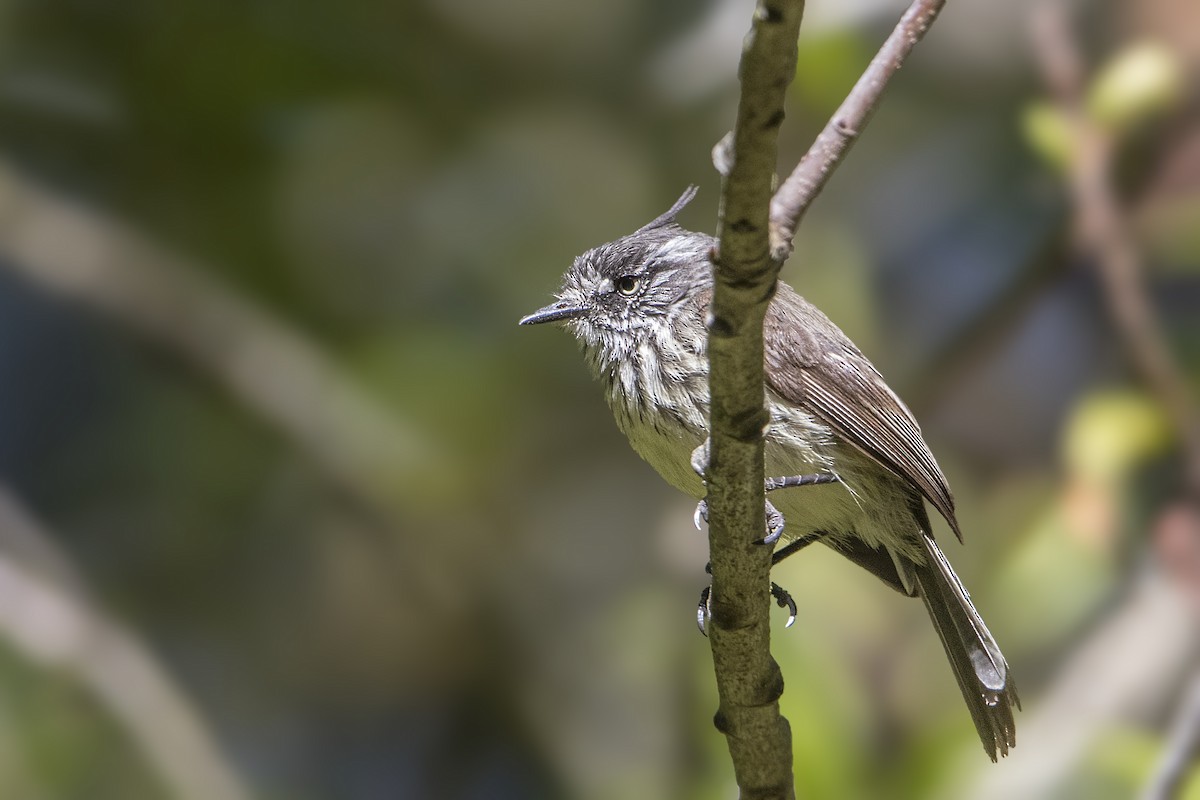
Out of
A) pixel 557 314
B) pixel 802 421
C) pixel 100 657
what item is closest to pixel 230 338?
pixel 100 657

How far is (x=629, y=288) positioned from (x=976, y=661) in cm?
124

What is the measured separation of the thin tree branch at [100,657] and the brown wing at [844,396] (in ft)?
9.79

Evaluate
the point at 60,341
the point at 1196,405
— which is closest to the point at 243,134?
the point at 60,341

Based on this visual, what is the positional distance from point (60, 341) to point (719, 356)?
374 centimetres

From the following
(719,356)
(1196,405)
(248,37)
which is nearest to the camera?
(719,356)

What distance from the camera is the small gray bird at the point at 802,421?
260 cm

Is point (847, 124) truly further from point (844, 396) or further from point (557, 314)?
point (557, 314)

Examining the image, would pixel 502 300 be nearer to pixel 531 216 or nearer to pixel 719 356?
pixel 531 216

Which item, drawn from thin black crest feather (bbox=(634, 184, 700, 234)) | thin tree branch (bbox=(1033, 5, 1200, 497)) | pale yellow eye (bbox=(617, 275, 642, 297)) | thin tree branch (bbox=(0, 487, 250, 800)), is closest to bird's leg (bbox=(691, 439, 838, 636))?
pale yellow eye (bbox=(617, 275, 642, 297))

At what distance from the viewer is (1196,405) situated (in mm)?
4301

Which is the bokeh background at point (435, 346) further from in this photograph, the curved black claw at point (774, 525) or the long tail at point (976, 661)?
the curved black claw at point (774, 525)

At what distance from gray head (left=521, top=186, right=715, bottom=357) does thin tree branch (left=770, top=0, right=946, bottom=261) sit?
1.12 m

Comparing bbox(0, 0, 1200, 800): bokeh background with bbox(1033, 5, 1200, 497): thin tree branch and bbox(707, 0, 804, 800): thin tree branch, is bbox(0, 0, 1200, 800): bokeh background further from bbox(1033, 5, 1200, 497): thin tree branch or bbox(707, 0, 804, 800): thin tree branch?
bbox(707, 0, 804, 800): thin tree branch

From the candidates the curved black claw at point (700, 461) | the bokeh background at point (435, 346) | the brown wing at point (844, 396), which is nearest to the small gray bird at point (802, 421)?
the brown wing at point (844, 396)
